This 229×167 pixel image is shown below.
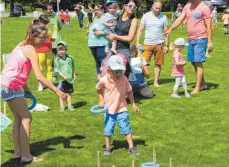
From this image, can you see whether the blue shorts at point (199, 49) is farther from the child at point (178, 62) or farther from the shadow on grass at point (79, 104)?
the shadow on grass at point (79, 104)

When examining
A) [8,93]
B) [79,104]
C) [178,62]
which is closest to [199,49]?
[178,62]

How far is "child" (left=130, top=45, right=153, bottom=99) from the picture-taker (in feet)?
31.9

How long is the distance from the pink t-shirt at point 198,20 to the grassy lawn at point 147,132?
4.50 feet

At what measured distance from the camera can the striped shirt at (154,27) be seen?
10.9 m

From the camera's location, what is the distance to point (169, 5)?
75375mm

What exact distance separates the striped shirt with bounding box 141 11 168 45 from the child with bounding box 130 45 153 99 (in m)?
0.79

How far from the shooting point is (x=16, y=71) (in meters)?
6.04

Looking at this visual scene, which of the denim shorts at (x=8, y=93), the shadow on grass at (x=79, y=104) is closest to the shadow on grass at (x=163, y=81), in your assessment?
the shadow on grass at (x=79, y=104)

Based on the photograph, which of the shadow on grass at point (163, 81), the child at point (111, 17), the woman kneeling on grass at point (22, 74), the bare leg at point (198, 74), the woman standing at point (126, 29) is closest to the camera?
the woman kneeling on grass at point (22, 74)

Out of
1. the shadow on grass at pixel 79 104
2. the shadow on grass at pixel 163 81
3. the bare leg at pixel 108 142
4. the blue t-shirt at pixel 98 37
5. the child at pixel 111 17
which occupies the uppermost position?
the child at pixel 111 17

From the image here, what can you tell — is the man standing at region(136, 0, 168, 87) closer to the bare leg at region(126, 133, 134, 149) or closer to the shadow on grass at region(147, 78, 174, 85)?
the shadow on grass at region(147, 78, 174, 85)

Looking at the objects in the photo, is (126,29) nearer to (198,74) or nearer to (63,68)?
(63,68)

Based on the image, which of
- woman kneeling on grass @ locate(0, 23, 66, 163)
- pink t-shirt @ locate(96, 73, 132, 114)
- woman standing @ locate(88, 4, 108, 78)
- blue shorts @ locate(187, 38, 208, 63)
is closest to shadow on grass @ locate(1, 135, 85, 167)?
woman kneeling on grass @ locate(0, 23, 66, 163)

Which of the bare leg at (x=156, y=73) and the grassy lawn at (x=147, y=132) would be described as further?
the bare leg at (x=156, y=73)
